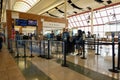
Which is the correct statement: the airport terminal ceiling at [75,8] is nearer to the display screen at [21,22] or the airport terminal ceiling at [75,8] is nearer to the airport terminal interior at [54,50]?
the airport terminal interior at [54,50]

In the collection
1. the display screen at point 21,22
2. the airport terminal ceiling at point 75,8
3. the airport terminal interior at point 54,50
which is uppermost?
the airport terminal ceiling at point 75,8

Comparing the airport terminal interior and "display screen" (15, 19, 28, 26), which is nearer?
the airport terminal interior

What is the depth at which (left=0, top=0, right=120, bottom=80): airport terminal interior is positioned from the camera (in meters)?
3.85

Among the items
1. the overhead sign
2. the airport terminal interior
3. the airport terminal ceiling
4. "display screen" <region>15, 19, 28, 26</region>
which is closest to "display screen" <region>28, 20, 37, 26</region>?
the airport terminal interior

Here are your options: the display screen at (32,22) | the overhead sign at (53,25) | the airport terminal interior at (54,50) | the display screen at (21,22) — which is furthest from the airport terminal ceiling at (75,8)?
the display screen at (21,22)

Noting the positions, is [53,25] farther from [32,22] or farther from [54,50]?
[54,50]

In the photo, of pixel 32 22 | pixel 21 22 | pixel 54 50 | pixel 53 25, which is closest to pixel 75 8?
pixel 53 25

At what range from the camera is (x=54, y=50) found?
8.59m

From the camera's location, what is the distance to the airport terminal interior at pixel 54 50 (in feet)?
12.6

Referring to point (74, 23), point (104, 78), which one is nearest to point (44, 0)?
point (104, 78)

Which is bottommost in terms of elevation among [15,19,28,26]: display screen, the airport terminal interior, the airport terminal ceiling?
the airport terminal interior

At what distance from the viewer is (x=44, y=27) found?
1203cm

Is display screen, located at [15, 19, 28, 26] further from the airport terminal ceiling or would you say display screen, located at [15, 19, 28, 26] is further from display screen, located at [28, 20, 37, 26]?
the airport terminal ceiling

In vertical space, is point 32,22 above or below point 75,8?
below
